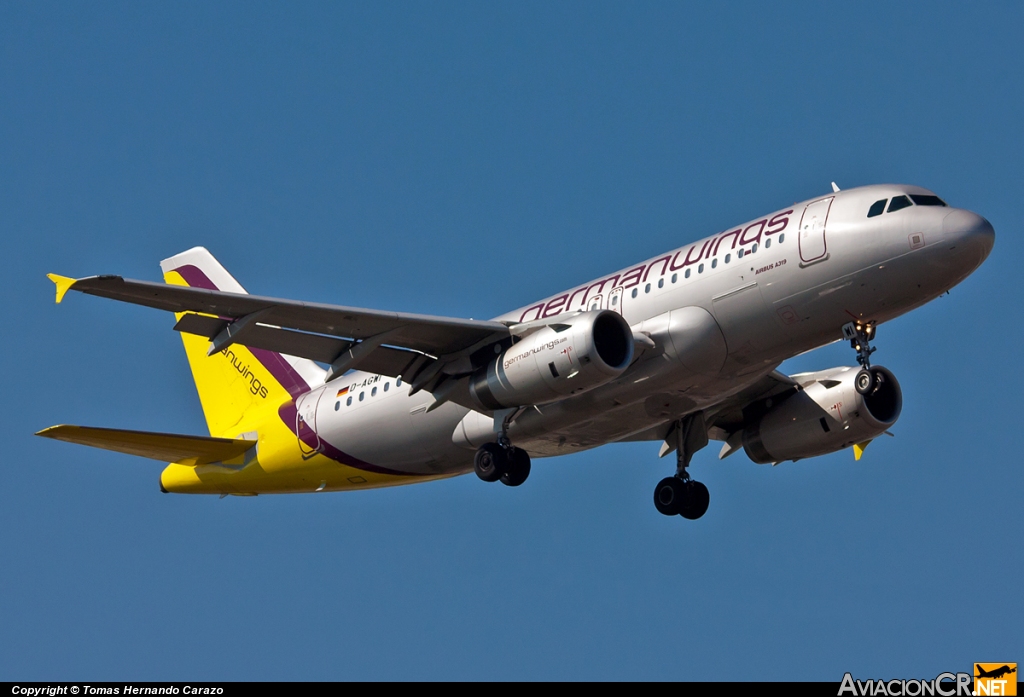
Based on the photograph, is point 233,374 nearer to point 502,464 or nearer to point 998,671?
point 502,464

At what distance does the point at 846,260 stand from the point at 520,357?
733cm

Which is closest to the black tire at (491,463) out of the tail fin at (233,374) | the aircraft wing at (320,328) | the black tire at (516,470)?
the black tire at (516,470)

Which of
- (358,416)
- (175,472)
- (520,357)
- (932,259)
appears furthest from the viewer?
(175,472)

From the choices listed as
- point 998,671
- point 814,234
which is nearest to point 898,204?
point 814,234

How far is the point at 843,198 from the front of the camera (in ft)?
102

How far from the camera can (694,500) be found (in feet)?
124

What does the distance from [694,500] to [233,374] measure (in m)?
13.9

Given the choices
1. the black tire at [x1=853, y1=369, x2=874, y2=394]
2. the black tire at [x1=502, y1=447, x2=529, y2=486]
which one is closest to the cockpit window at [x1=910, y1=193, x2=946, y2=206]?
the black tire at [x1=853, y1=369, x2=874, y2=394]

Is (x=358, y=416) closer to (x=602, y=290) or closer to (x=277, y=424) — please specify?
(x=277, y=424)

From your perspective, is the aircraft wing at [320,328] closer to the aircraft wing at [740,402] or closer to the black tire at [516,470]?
the black tire at [516,470]

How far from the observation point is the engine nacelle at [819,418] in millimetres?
35906

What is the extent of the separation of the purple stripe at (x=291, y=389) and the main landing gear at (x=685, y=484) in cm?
683

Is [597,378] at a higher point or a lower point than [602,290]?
lower

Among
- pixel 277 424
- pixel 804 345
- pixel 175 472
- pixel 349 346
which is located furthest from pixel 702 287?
pixel 175 472
